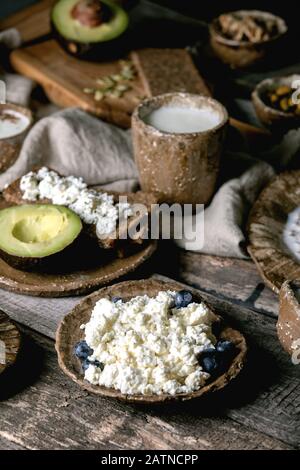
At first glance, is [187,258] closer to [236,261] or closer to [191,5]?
[236,261]

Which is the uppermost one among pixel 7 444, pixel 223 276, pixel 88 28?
pixel 88 28

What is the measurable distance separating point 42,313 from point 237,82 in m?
1.19

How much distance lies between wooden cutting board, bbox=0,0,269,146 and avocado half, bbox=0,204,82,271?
0.71 meters

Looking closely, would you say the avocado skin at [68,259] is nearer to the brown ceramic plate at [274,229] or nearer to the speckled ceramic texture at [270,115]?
the brown ceramic plate at [274,229]

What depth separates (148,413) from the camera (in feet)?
4.88

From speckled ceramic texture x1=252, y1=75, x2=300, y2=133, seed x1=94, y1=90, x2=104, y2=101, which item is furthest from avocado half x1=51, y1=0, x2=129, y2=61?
speckled ceramic texture x1=252, y1=75, x2=300, y2=133

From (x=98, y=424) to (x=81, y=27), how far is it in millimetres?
1598

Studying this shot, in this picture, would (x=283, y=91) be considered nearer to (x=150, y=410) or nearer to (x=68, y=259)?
(x=68, y=259)

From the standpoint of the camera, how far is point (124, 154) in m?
2.27

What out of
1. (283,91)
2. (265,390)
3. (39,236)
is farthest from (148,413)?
(283,91)

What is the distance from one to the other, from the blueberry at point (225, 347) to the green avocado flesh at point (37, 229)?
423 mm

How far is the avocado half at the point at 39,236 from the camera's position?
1.72 m

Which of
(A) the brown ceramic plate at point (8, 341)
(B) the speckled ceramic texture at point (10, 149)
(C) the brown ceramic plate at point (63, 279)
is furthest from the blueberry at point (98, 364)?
(B) the speckled ceramic texture at point (10, 149)

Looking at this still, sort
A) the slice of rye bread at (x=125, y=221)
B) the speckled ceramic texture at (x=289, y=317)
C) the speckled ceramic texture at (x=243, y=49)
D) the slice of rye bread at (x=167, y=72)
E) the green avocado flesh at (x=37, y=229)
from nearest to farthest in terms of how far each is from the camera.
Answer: the speckled ceramic texture at (x=289, y=317) < the green avocado flesh at (x=37, y=229) < the slice of rye bread at (x=125, y=221) < the slice of rye bread at (x=167, y=72) < the speckled ceramic texture at (x=243, y=49)
